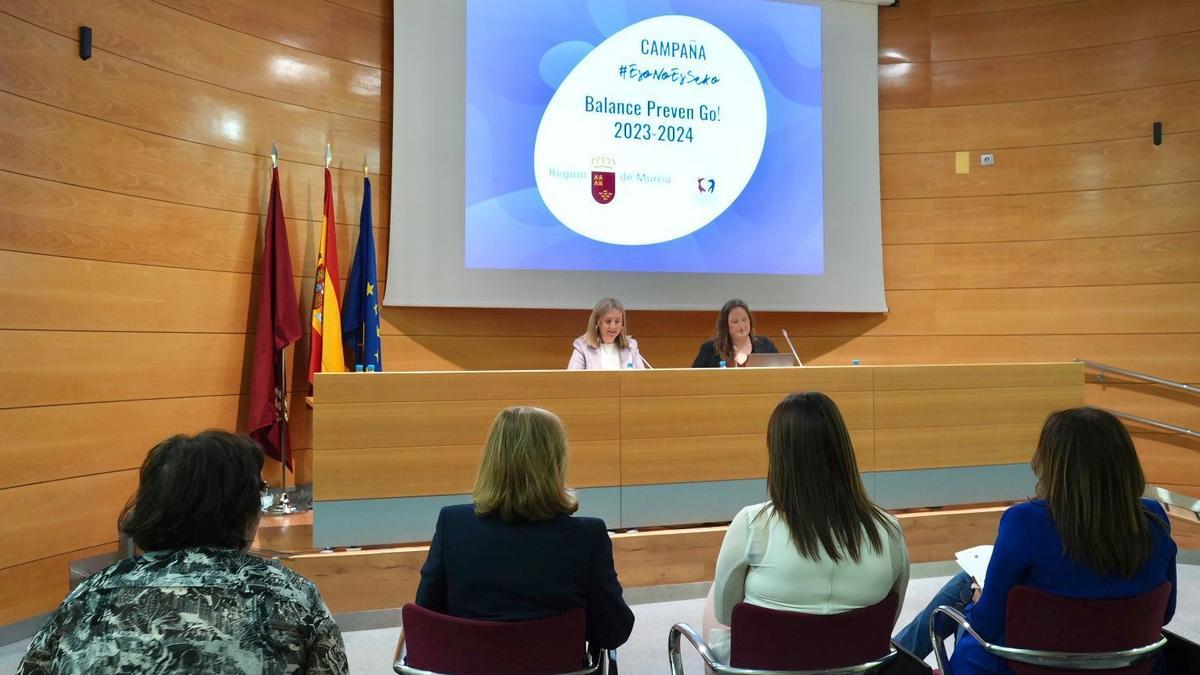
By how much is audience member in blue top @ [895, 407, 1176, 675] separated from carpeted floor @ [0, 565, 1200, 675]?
1.37 metres

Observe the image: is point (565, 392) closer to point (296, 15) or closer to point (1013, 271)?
point (296, 15)

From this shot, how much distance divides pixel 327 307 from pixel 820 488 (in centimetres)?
346

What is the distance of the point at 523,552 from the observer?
1812mm

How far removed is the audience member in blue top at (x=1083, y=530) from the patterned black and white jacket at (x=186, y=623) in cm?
147

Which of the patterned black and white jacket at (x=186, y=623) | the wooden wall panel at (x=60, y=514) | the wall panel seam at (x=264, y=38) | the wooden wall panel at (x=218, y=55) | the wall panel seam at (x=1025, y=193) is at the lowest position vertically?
the wooden wall panel at (x=60, y=514)

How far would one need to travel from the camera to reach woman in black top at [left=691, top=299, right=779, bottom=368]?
4.88 metres

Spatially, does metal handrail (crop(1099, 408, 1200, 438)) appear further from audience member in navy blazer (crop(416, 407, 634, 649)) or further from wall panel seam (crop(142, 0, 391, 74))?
wall panel seam (crop(142, 0, 391, 74))

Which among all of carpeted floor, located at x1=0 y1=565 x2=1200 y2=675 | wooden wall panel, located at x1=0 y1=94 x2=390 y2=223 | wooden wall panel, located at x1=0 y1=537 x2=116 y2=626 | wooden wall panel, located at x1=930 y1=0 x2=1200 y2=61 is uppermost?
wooden wall panel, located at x1=930 y1=0 x2=1200 y2=61

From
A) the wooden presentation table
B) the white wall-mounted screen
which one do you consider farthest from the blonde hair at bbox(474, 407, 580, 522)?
the white wall-mounted screen

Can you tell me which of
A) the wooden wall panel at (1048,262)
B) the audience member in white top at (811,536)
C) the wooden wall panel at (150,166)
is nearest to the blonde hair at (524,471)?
the audience member in white top at (811,536)

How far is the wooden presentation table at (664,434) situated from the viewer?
361 cm

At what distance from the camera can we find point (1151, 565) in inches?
74.8

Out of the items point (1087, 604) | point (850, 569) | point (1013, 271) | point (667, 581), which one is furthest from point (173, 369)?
point (1013, 271)

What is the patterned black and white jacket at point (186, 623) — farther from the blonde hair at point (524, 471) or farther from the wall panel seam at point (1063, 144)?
the wall panel seam at point (1063, 144)
